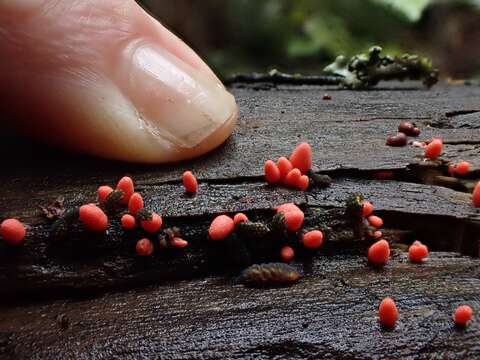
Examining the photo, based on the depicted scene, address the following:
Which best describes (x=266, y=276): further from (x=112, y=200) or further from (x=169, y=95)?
(x=169, y=95)

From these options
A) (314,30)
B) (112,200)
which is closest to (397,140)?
(112,200)

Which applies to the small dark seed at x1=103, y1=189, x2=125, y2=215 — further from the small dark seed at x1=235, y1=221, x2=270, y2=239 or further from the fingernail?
the small dark seed at x1=235, y1=221, x2=270, y2=239

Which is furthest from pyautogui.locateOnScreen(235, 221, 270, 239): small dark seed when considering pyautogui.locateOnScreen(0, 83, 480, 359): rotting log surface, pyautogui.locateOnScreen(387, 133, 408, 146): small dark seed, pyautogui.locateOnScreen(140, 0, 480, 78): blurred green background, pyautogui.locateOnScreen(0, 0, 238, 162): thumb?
pyautogui.locateOnScreen(140, 0, 480, 78): blurred green background

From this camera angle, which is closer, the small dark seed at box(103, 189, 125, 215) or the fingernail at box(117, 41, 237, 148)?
the small dark seed at box(103, 189, 125, 215)

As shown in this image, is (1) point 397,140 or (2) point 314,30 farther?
(2) point 314,30

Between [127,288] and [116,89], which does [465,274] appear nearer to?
[127,288]

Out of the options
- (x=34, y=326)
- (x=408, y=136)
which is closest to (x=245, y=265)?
(x=34, y=326)
